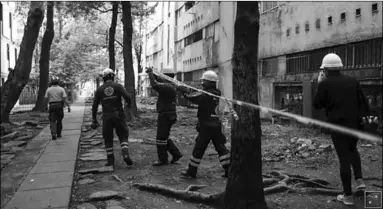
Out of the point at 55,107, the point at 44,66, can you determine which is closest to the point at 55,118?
the point at 55,107

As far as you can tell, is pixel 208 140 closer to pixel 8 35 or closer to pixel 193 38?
pixel 193 38

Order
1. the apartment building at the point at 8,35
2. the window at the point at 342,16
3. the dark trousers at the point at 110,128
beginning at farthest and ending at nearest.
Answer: the apartment building at the point at 8,35, the window at the point at 342,16, the dark trousers at the point at 110,128

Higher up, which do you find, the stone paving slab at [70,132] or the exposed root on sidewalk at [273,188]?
the stone paving slab at [70,132]

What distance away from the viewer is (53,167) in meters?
6.95

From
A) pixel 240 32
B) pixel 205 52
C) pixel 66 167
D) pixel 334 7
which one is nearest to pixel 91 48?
pixel 205 52

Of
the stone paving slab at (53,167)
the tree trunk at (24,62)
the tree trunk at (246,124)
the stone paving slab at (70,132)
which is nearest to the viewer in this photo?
the tree trunk at (246,124)

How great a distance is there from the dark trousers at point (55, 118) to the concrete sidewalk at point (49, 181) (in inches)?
38.1

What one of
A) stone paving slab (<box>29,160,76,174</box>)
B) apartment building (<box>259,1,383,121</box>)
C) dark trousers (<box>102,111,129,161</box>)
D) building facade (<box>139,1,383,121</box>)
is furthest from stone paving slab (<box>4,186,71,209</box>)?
apartment building (<box>259,1,383,121</box>)

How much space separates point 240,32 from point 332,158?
14.3 feet

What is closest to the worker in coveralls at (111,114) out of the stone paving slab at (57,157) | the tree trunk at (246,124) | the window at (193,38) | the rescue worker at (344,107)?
the stone paving slab at (57,157)

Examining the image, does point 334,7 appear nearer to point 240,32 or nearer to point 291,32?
point 291,32

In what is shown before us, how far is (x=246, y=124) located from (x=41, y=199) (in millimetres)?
2855

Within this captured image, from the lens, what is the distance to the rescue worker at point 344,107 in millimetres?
4562

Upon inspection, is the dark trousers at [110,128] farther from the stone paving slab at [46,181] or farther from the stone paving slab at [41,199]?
the stone paving slab at [41,199]
